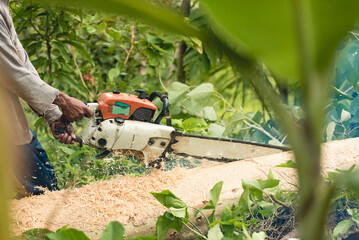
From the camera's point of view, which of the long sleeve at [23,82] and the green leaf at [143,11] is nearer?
the green leaf at [143,11]

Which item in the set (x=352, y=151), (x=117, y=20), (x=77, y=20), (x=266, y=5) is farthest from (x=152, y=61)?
(x=266, y=5)

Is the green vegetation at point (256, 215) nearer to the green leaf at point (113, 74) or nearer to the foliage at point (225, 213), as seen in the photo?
the foliage at point (225, 213)

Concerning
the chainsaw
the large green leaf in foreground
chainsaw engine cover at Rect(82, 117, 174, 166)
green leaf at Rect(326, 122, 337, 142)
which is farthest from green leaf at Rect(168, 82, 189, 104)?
the large green leaf in foreground

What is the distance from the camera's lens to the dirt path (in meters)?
1.22

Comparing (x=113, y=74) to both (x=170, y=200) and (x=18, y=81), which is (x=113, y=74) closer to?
(x=18, y=81)

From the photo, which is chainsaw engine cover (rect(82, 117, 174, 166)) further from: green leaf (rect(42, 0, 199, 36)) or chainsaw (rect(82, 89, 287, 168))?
green leaf (rect(42, 0, 199, 36))

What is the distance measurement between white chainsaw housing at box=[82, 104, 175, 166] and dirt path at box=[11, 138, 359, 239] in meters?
0.11

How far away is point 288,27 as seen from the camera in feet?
0.74

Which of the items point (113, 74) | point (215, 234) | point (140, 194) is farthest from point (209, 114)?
point (215, 234)

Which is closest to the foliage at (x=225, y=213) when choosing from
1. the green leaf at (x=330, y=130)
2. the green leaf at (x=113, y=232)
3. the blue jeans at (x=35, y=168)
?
the green leaf at (x=113, y=232)

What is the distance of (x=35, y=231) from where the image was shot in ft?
3.29

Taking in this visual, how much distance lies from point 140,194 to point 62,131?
54 cm

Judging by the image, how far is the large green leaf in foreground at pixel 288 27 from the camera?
0.21m

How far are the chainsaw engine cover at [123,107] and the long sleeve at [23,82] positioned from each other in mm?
238
